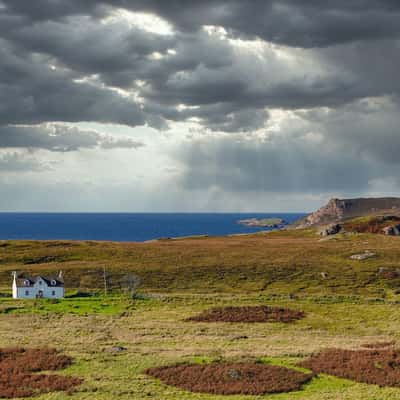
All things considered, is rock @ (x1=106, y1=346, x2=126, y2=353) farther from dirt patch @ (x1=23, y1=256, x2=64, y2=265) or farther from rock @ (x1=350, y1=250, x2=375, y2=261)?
rock @ (x1=350, y1=250, x2=375, y2=261)

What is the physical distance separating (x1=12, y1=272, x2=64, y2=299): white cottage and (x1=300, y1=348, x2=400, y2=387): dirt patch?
180ft

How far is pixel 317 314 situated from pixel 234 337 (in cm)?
2232

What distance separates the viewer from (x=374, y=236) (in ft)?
511

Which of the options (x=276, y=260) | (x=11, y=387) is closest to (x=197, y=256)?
(x=276, y=260)

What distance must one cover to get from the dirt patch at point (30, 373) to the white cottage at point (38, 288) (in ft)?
142

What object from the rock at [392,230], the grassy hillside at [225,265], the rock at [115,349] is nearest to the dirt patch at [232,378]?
the rock at [115,349]

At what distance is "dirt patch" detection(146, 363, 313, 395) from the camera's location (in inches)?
1316

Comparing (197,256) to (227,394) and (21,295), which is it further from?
(227,394)

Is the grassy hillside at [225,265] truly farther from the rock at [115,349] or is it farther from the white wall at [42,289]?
the rock at [115,349]

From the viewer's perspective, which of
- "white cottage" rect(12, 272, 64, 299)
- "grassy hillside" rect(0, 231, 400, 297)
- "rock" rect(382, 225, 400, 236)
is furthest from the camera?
"rock" rect(382, 225, 400, 236)

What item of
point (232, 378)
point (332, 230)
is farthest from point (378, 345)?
point (332, 230)

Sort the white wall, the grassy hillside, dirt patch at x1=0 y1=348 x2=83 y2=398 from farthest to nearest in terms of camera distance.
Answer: the grassy hillside → the white wall → dirt patch at x1=0 y1=348 x2=83 y2=398

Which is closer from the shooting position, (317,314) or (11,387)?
(11,387)

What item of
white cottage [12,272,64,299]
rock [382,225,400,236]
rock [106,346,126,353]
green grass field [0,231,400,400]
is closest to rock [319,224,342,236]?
rock [382,225,400,236]
